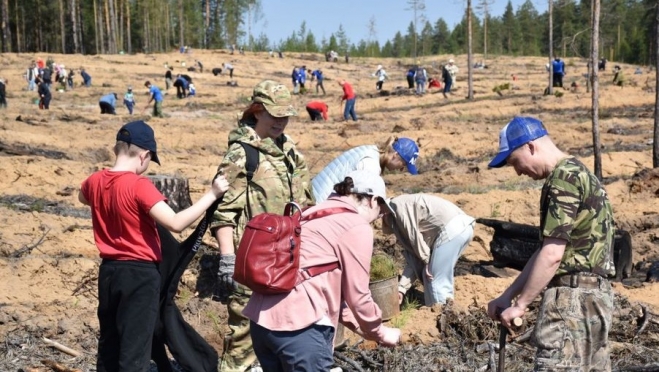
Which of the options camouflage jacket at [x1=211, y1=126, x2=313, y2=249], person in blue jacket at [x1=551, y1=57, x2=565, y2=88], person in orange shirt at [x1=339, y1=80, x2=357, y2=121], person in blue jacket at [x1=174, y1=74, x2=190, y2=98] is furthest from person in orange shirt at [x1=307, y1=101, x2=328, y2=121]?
camouflage jacket at [x1=211, y1=126, x2=313, y2=249]

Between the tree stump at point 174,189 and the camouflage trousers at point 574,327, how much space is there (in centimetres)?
644

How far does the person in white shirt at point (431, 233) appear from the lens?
5.59 meters

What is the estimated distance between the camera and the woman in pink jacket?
283cm

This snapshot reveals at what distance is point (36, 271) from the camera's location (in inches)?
274

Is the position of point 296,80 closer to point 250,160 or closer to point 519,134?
point 250,160

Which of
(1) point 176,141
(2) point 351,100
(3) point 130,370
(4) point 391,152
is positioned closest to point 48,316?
(3) point 130,370

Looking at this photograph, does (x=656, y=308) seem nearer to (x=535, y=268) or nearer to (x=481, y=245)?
(x=481, y=245)

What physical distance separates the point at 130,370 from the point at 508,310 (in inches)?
74.2

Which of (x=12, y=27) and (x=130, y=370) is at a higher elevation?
(x=12, y=27)

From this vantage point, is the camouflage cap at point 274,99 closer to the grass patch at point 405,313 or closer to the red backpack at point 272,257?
the red backpack at point 272,257

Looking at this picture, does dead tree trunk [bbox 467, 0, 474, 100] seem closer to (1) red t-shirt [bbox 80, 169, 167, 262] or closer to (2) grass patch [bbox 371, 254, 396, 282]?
(2) grass patch [bbox 371, 254, 396, 282]

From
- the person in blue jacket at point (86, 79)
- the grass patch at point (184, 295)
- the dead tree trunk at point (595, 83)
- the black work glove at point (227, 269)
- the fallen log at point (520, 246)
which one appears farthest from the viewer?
the person in blue jacket at point (86, 79)

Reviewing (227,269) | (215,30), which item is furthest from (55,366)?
(215,30)

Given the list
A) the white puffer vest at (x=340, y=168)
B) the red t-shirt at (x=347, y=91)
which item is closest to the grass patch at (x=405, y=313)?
the white puffer vest at (x=340, y=168)
